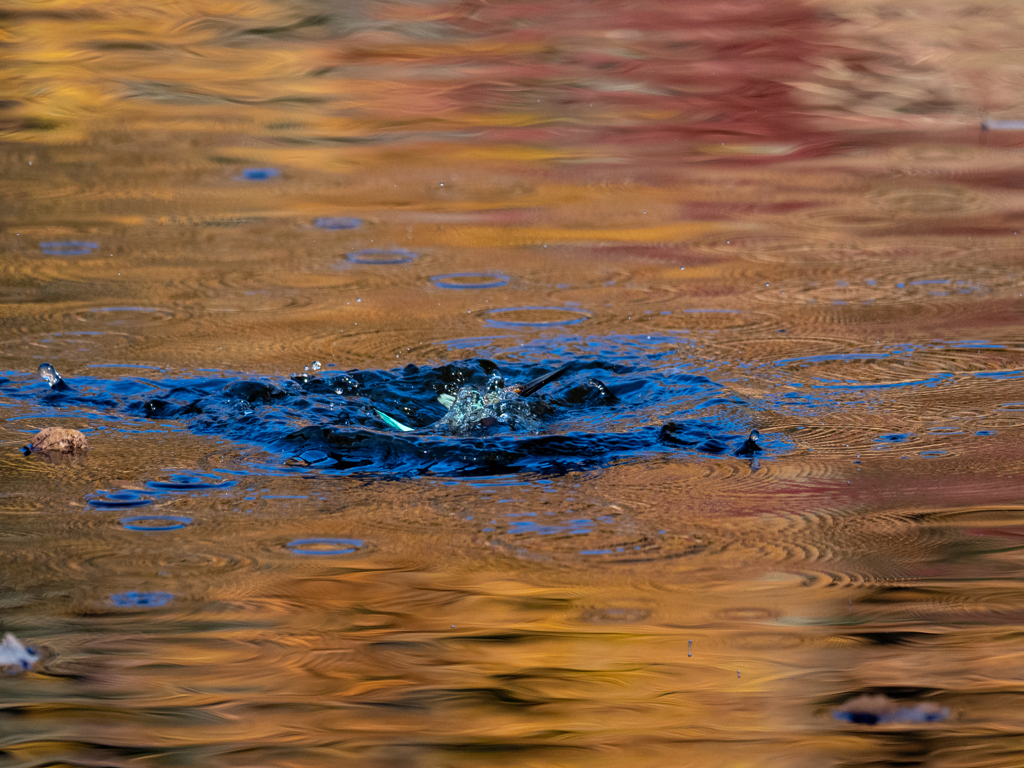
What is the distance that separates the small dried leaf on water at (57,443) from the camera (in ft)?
9.32

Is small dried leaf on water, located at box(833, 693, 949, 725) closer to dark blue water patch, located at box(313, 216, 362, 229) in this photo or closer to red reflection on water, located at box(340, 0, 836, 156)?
dark blue water patch, located at box(313, 216, 362, 229)

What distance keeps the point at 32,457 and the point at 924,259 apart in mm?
3080

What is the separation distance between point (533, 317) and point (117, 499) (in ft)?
5.37

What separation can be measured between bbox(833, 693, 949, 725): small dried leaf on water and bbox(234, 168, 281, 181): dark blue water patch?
4.13 meters

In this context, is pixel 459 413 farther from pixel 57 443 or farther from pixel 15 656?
pixel 15 656

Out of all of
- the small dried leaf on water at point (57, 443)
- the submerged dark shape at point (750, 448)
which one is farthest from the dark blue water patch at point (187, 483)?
the submerged dark shape at point (750, 448)

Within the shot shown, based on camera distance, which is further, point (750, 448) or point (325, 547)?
point (750, 448)

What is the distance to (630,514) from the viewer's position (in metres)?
2.53

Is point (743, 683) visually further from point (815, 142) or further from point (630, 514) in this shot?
point (815, 142)

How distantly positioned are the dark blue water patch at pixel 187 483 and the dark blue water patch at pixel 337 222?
2.20 metres

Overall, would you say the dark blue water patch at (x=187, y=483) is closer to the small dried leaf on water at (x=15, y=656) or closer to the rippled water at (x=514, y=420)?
the rippled water at (x=514, y=420)

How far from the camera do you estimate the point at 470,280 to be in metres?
4.25

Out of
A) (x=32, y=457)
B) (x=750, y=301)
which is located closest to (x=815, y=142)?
(x=750, y=301)

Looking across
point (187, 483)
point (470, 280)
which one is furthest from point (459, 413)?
point (470, 280)
